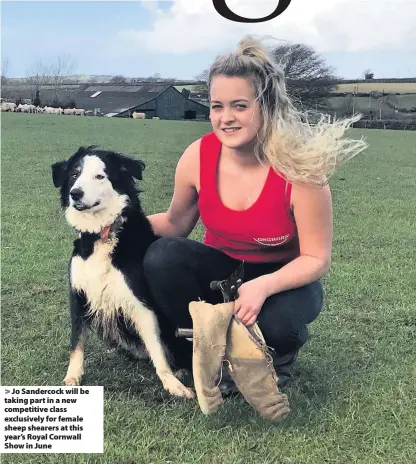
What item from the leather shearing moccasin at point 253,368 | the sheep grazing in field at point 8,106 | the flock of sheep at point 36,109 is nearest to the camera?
the leather shearing moccasin at point 253,368

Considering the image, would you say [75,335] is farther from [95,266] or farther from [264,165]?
[264,165]

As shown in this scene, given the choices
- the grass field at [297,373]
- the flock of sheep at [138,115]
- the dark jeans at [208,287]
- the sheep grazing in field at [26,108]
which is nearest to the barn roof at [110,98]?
the flock of sheep at [138,115]

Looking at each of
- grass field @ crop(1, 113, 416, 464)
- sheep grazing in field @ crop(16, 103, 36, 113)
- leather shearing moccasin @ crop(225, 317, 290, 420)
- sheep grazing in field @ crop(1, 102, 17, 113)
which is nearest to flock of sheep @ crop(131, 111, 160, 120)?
sheep grazing in field @ crop(16, 103, 36, 113)

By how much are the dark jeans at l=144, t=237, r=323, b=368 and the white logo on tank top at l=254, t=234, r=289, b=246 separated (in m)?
0.13

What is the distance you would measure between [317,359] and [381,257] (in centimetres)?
254

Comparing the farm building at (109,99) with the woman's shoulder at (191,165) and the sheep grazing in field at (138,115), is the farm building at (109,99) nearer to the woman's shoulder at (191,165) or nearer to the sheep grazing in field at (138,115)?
the sheep grazing in field at (138,115)

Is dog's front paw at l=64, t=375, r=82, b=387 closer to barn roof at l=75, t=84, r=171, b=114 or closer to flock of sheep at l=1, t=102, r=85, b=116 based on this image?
barn roof at l=75, t=84, r=171, b=114

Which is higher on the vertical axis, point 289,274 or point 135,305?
point 289,274

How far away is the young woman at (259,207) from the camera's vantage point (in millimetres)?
2561

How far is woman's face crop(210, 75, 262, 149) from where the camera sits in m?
2.54

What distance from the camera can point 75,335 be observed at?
3.00 metres

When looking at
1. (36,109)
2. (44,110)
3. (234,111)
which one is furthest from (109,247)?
(44,110)

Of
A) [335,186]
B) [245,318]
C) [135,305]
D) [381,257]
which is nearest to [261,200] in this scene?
[245,318]

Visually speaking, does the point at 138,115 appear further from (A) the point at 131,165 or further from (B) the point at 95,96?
(A) the point at 131,165
